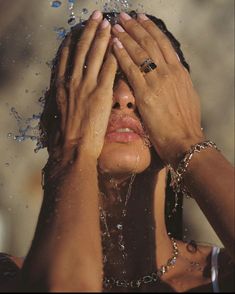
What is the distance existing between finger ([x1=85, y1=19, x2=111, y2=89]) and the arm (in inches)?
1.1

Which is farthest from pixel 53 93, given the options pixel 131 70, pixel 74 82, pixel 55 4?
pixel 55 4

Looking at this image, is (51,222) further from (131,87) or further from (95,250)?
(131,87)

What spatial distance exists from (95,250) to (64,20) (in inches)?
67.0

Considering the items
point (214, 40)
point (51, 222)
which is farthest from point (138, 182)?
point (214, 40)

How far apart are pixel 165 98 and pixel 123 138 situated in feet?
0.43

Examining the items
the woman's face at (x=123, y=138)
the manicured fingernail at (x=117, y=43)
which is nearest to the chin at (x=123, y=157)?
the woman's face at (x=123, y=138)

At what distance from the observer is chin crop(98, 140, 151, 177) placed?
4.54ft

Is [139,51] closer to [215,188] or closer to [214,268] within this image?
[215,188]

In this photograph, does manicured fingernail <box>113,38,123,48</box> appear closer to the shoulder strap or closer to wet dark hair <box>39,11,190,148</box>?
wet dark hair <box>39,11,190,148</box>

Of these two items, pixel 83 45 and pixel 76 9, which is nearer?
pixel 83 45

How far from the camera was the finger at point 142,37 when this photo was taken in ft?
4.70

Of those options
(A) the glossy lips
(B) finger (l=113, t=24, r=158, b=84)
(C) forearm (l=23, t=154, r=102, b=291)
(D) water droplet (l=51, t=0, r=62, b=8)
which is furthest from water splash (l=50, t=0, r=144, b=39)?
(C) forearm (l=23, t=154, r=102, b=291)

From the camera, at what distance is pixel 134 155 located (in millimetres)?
1397

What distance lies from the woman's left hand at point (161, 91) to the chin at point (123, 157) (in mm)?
39
